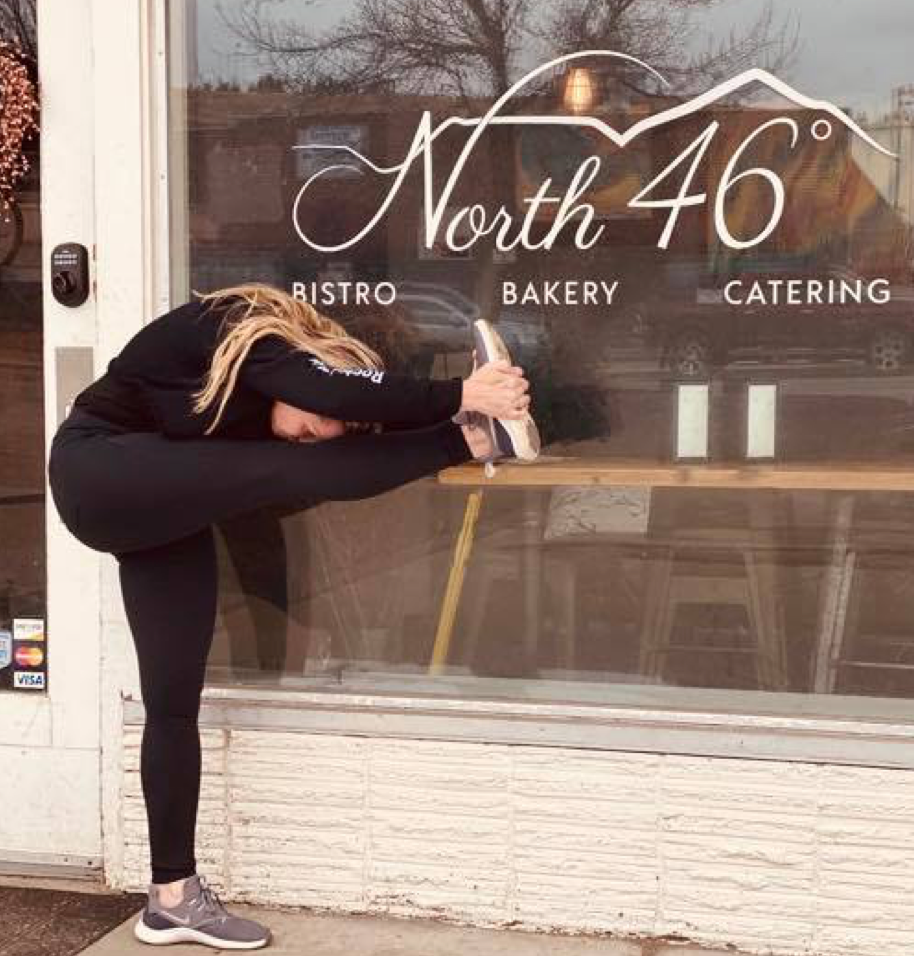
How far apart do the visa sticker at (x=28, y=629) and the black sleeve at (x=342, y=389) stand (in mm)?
1221

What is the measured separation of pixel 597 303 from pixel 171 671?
1.37 metres

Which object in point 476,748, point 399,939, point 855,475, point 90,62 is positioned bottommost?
point 399,939

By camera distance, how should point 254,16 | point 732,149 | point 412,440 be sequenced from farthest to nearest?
point 254,16 → point 732,149 → point 412,440

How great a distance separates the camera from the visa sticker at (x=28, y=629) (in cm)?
400

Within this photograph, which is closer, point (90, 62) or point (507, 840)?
point (507, 840)

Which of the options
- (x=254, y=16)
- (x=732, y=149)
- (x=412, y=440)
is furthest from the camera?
(x=254, y=16)

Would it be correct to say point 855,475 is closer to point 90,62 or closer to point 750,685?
point 750,685

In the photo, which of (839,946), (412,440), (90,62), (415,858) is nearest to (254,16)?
(90,62)

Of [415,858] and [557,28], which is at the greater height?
[557,28]

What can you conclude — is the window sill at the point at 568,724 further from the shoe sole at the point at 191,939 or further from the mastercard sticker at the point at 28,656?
the shoe sole at the point at 191,939

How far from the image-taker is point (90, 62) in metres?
3.82

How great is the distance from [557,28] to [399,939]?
2257 millimetres

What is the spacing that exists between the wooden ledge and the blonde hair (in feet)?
1.64

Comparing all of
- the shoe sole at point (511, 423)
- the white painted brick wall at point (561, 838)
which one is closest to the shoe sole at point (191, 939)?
the white painted brick wall at point (561, 838)
